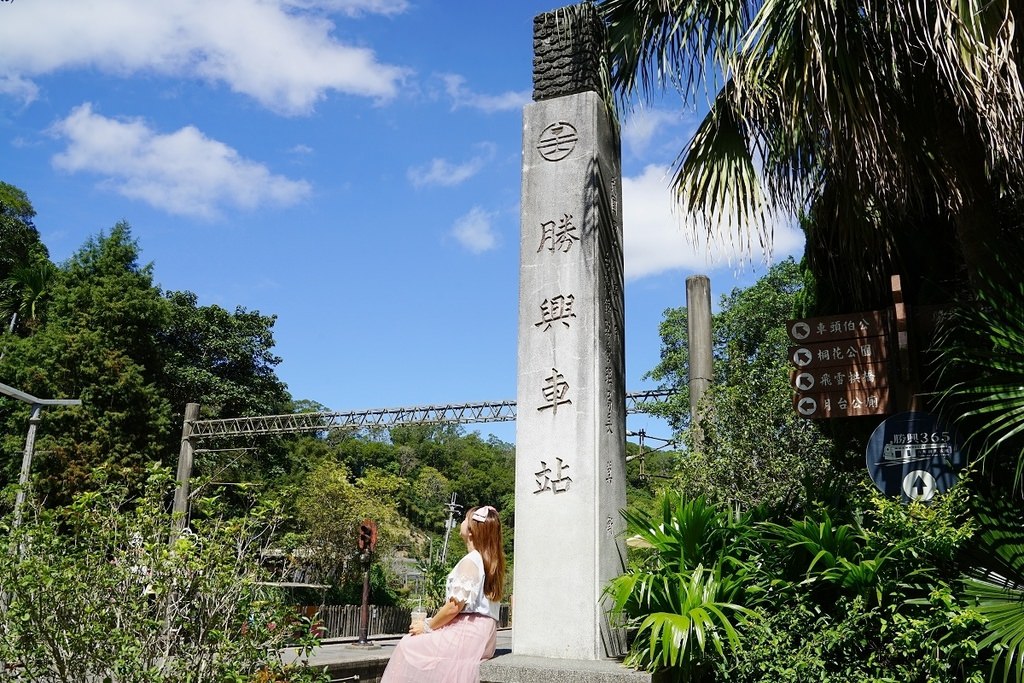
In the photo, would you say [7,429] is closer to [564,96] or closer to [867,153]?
[564,96]

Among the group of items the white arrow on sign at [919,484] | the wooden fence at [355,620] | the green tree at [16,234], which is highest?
the green tree at [16,234]

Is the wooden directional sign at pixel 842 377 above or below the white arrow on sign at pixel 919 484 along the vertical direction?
above

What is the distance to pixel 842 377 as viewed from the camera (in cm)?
710

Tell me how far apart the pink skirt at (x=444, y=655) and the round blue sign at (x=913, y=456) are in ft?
10.1

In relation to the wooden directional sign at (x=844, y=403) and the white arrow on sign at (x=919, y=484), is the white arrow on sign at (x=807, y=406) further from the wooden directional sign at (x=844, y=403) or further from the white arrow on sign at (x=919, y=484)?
the white arrow on sign at (x=919, y=484)

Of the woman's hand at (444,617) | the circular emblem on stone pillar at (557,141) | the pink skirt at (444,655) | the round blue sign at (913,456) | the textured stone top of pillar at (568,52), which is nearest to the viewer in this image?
the pink skirt at (444,655)

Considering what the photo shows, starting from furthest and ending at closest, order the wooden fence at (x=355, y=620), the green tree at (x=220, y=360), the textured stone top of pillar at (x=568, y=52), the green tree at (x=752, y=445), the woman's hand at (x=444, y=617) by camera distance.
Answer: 1. the green tree at (x=220, y=360)
2. the wooden fence at (x=355, y=620)
3. the green tree at (x=752, y=445)
4. the textured stone top of pillar at (x=568, y=52)
5. the woman's hand at (x=444, y=617)

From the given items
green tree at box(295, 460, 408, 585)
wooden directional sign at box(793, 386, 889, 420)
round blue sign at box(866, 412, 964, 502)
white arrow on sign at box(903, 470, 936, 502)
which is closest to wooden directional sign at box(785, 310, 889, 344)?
wooden directional sign at box(793, 386, 889, 420)

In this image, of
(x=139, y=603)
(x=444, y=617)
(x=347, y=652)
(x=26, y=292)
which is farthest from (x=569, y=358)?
(x=26, y=292)

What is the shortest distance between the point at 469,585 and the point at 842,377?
3.93 metres

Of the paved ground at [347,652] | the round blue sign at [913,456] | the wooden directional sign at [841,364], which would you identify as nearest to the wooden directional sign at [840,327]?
the wooden directional sign at [841,364]

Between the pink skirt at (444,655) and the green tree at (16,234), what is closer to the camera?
the pink skirt at (444,655)

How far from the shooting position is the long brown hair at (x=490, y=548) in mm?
4906

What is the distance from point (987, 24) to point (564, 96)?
2786 mm
